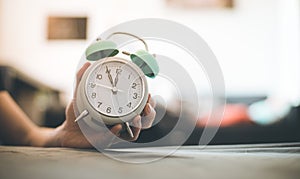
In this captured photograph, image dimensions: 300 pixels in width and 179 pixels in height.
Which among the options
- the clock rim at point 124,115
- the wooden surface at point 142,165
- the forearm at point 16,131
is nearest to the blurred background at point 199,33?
the forearm at point 16,131

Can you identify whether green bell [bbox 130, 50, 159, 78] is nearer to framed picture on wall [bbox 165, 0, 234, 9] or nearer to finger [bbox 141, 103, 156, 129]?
finger [bbox 141, 103, 156, 129]

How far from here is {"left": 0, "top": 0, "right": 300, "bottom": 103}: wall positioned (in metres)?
1.26

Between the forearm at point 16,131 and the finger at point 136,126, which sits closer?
the finger at point 136,126

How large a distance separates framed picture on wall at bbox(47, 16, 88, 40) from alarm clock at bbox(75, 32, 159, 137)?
2.44 ft

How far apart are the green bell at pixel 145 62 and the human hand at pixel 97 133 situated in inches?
1.5

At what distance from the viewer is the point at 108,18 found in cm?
128

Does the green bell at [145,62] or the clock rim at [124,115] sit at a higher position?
the green bell at [145,62]

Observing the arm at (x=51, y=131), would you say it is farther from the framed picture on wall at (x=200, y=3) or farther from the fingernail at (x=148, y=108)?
the framed picture on wall at (x=200, y=3)

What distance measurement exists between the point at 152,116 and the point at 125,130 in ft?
0.16

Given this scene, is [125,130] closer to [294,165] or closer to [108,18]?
[294,165]

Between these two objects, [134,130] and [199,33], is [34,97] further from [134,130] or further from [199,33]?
[134,130]

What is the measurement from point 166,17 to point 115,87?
676 mm

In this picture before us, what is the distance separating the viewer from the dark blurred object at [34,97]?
129 centimetres

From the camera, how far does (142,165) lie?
622 millimetres
